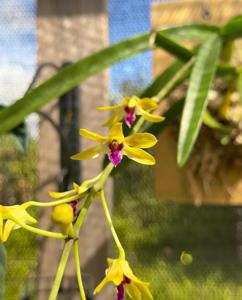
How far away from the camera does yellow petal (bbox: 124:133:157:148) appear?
0.19 meters

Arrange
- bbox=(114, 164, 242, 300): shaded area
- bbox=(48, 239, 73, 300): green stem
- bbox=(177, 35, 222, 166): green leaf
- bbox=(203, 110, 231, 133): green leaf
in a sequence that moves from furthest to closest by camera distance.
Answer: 1. bbox=(114, 164, 242, 300): shaded area
2. bbox=(203, 110, 231, 133): green leaf
3. bbox=(177, 35, 222, 166): green leaf
4. bbox=(48, 239, 73, 300): green stem

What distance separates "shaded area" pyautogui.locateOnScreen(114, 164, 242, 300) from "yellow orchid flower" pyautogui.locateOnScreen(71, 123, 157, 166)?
0.55 m

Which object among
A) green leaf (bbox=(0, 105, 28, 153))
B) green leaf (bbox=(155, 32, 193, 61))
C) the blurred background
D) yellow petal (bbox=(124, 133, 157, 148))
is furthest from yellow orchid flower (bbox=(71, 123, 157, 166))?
green leaf (bbox=(0, 105, 28, 153))

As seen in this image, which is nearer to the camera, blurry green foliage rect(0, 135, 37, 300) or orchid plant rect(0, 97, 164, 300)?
orchid plant rect(0, 97, 164, 300)

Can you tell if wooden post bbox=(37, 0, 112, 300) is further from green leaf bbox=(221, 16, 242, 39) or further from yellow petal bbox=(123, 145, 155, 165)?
yellow petal bbox=(123, 145, 155, 165)

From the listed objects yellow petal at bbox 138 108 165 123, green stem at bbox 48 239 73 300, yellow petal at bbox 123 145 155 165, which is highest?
yellow petal at bbox 123 145 155 165

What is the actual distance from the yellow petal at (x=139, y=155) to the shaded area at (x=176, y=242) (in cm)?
56

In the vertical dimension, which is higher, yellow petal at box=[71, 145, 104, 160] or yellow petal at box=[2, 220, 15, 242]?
yellow petal at box=[71, 145, 104, 160]

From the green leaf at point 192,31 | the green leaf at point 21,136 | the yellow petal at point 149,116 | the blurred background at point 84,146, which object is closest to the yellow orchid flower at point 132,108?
the yellow petal at point 149,116

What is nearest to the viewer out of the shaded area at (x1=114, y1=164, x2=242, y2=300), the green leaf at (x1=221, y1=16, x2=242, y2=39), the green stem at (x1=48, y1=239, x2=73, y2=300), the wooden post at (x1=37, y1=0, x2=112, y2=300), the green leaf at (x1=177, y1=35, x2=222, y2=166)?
the green stem at (x1=48, y1=239, x2=73, y2=300)

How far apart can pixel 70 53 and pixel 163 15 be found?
0.48 ft

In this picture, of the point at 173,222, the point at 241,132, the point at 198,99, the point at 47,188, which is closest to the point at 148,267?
the point at 173,222

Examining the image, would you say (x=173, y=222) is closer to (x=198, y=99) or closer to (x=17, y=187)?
(x=17, y=187)

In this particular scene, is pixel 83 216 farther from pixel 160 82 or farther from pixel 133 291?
pixel 160 82
